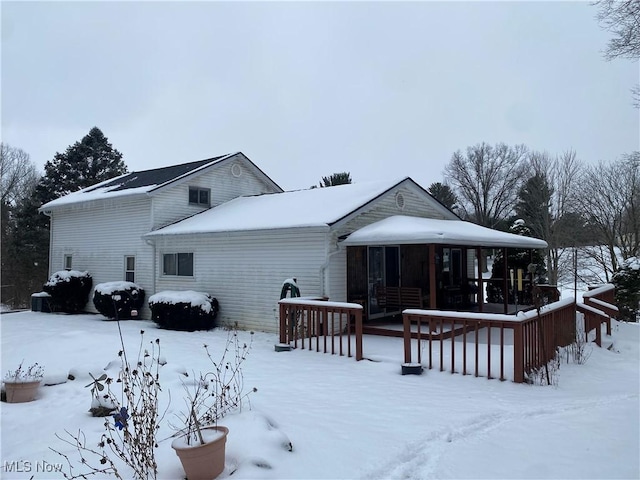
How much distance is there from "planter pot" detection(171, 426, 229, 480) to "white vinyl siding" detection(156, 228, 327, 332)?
7.30 m

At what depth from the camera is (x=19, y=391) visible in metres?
5.50

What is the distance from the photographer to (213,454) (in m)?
3.38

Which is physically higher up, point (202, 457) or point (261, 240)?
point (261, 240)

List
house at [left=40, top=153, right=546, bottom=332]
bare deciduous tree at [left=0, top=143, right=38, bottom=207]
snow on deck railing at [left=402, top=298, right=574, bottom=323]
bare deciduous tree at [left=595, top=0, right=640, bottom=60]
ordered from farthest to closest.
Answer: bare deciduous tree at [left=0, top=143, right=38, bottom=207] < house at [left=40, top=153, right=546, bottom=332] < bare deciduous tree at [left=595, top=0, right=640, bottom=60] < snow on deck railing at [left=402, top=298, right=574, bottom=323]

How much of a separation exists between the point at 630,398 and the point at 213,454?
207 inches

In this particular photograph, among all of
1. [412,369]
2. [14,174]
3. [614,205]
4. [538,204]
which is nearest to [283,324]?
[412,369]

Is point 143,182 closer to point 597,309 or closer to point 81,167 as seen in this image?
point 597,309

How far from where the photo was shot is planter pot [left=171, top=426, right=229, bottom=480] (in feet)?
10.7

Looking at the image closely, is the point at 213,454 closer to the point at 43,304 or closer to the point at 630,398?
the point at 630,398

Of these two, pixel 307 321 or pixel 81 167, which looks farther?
pixel 81 167

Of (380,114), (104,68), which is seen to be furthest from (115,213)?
(380,114)

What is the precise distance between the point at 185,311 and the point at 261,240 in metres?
2.77

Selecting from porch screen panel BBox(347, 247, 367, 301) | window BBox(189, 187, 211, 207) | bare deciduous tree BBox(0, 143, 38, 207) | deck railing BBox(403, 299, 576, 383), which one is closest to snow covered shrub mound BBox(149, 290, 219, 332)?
porch screen panel BBox(347, 247, 367, 301)

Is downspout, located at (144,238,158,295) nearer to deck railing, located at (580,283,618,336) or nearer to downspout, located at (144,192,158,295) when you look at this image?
downspout, located at (144,192,158,295)
